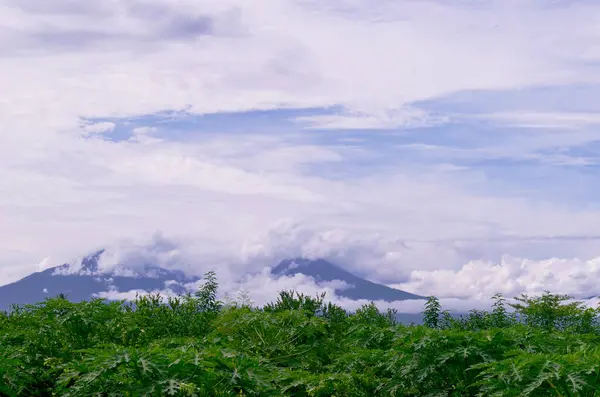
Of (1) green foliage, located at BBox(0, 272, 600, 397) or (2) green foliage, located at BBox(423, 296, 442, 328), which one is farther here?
(2) green foliage, located at BBox(423, 296, 442, 328)

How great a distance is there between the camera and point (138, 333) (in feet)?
31.9

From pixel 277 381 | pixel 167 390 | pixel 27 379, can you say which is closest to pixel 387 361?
pixel 277 381

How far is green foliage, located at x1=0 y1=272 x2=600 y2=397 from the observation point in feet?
18.7

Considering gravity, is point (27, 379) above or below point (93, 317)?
below

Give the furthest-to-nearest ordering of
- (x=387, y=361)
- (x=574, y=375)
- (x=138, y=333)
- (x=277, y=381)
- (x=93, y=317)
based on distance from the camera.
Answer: (x=138, y=333)
(x=93, y=317)
(x=387, y=361)
(x=277, y=381)
(x=574, y=375)

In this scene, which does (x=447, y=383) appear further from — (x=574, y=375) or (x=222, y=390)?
(x=222, y=390)

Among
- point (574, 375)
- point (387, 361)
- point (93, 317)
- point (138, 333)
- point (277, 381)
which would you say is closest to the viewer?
point (574, 375)

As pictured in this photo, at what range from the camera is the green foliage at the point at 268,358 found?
571 centimetres

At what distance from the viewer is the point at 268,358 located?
898 centimetres

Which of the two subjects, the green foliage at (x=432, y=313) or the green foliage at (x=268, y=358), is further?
the green foliage at (x=432, y=313)

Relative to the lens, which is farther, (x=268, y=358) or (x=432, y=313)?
(x=432, y=313)

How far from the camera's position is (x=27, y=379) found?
710 centimetres

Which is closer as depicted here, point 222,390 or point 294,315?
point 222,390

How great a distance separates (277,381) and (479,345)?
2.02 meters
